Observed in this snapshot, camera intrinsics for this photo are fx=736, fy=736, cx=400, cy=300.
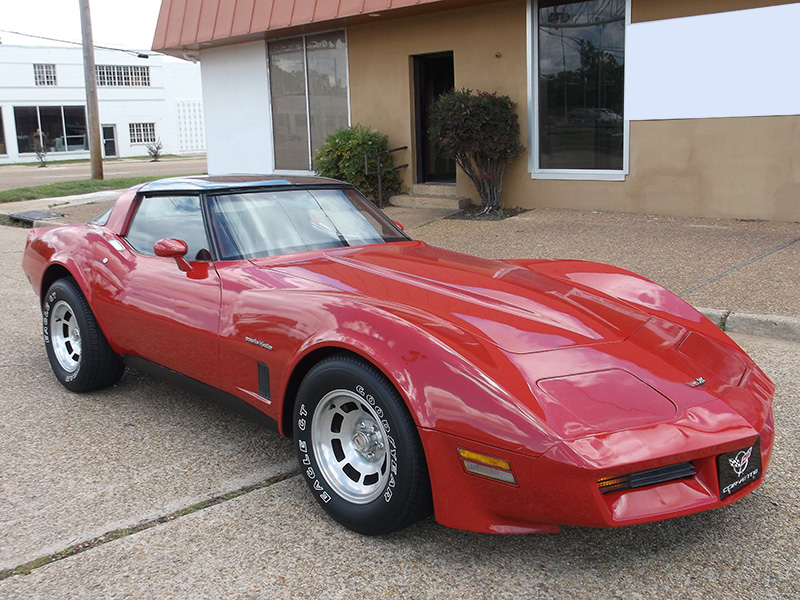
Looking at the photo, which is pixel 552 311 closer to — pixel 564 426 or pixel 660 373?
pixel 660 373

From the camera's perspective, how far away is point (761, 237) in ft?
27.2

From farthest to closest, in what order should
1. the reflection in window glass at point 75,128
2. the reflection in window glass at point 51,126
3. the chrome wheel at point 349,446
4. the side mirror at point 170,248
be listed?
the reflection in window glass at point 75,128 < the reflection in window glass at point 51,126 < the side mirror at point 170,248 < the chrome wheel at point 349,446

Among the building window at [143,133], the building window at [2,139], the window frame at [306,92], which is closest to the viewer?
the window frame at [306,92]

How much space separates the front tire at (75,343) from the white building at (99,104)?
40.0 meters

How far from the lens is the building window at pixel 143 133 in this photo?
4547 centimetres

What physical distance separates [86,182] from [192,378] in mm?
17097

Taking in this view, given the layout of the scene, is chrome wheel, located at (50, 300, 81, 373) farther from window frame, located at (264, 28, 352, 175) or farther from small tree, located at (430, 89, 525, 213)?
window frame, located at (264, 28, 352, 175)

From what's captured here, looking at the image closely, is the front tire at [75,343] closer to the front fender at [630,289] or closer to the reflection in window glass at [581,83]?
the front fender at [630,289]

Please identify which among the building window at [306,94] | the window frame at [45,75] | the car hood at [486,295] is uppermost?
the window frame at [45,75]

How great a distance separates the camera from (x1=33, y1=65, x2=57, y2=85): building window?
1630 inches

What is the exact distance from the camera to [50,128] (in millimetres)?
41406

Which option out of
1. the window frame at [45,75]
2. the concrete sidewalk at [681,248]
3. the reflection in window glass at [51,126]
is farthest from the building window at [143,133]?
the concrete sidewalk at [681,248]

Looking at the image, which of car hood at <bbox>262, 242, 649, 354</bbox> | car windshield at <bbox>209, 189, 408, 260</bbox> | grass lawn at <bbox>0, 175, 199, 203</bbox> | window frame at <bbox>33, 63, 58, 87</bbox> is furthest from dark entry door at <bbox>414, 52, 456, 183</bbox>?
window frame at <bbox>33, 63, 58, 87</bbox>

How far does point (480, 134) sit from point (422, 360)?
8205 mm
